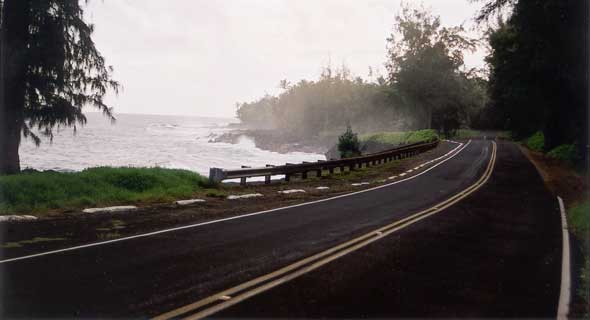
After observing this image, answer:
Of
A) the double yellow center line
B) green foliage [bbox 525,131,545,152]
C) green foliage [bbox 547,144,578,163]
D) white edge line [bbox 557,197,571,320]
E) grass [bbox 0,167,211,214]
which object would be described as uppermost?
green foliage [bbox 525,131,545,152]

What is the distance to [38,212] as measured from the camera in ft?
33.9

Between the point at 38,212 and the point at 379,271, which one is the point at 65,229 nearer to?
the point at 38,212

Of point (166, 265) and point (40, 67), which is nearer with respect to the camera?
point (166, 265)

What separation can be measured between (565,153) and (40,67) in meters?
30.4

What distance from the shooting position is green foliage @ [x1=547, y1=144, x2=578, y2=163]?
2748 centimetres

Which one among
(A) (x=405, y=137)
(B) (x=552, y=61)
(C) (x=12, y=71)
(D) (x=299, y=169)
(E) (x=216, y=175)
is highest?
(B) (x=552, y=61)

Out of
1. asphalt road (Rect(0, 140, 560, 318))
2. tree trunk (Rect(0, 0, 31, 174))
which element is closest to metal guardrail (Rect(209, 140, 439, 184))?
asphalt road (Rect(0, 140, 560, 318))

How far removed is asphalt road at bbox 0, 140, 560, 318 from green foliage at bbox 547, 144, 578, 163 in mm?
18686

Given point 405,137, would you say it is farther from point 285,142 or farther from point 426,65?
point 285,142

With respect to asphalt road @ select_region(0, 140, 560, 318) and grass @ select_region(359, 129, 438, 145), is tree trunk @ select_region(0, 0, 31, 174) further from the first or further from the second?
grass @ select_region(359, 129, 438, 145)

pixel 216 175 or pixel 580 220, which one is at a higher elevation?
pixel 216 175

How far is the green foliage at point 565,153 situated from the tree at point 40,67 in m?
25.8

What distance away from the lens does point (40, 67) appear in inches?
609

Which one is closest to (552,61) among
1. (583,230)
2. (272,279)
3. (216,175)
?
(583,230)
